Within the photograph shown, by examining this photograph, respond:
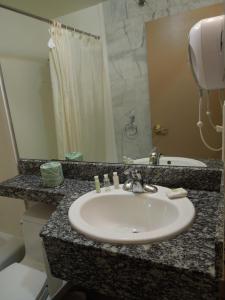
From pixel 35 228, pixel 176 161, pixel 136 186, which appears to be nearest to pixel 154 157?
pixel 176 161

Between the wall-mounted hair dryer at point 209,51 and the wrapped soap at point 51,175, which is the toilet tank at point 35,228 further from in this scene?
the wall-mounted hair dryer at point 209,51

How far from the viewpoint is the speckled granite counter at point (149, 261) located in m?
0.67

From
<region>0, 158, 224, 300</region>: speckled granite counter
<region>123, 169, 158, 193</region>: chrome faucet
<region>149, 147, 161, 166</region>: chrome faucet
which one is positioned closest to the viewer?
<region>0, 158, 224, 300</region>: speckled granite counter

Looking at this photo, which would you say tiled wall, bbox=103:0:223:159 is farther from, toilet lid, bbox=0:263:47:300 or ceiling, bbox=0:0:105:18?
toilet lid, bbox=0:263:47:300

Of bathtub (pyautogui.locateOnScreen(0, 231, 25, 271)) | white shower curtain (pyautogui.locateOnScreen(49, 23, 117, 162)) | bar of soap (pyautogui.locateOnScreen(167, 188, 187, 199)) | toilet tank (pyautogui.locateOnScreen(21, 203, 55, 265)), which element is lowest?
bathtub (pyautogui.locateOnScreen(0, 231, 25, 271))

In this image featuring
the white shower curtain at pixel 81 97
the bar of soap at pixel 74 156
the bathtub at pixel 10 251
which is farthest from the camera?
the bathtub at pixel 10 251

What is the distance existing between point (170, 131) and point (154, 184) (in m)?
0.30

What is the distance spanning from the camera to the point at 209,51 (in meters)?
0.98

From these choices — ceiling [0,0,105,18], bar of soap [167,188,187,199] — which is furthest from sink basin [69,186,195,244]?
ceiling [0,0,105,18]

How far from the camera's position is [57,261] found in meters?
0.88

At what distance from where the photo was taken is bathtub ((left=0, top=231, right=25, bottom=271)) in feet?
5.42

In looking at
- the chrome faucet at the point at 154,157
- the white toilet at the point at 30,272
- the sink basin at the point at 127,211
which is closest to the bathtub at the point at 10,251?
the white toilet at the point at 30,272

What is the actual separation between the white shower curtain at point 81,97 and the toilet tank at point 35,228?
37 centimetres

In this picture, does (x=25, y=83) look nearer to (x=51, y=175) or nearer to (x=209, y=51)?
(x=51, y=175)
